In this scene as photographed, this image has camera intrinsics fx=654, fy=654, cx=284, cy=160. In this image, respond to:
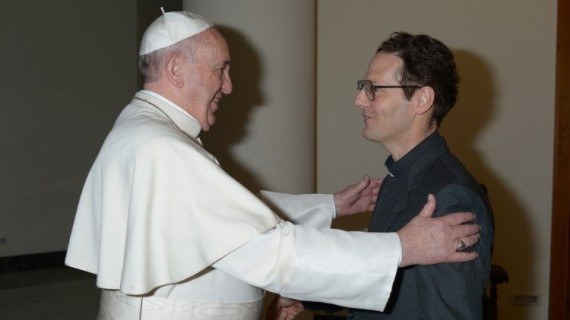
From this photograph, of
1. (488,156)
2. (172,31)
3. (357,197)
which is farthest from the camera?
(488,156)

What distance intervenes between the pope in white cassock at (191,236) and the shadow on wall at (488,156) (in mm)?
2844

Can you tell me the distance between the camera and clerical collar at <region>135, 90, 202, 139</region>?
217cm

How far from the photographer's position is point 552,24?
A: 452 cm

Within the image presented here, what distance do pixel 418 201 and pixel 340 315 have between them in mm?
3002

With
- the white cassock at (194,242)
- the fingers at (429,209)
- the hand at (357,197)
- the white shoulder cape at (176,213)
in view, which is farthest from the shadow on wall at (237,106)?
the fingers at (429,209)

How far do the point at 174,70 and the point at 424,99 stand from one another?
0.83m

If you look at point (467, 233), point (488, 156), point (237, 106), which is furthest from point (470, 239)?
point (488, 156)

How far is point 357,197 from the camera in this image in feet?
9.25

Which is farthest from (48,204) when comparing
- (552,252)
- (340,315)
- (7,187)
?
(552,252)

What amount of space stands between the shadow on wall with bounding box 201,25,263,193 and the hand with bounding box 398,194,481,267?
6.15 feet

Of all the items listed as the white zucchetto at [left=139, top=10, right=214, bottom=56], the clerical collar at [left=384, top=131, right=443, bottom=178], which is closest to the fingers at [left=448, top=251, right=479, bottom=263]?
the clerical collar at [left=384, top=131, right=443, bottom=178]

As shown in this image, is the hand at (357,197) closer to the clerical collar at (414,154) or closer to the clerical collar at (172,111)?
the clerical collar at (414,154)

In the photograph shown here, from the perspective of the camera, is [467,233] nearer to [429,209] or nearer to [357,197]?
[429,209]

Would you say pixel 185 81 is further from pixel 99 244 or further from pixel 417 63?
pixel 417 63
